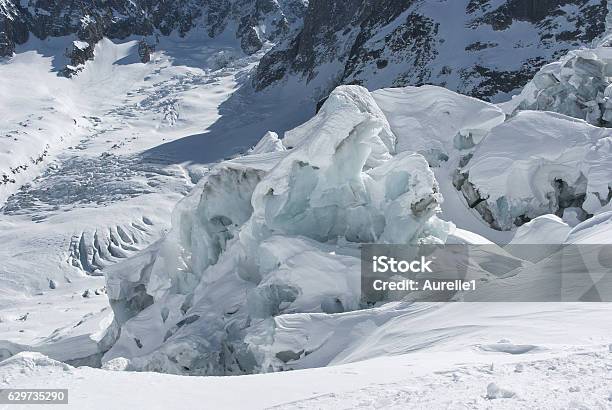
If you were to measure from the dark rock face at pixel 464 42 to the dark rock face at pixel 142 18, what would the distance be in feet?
131

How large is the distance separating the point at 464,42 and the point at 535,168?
44305 mm

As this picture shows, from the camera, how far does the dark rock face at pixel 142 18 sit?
10362cm

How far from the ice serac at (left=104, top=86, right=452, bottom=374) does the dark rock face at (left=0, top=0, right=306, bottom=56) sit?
91168mm

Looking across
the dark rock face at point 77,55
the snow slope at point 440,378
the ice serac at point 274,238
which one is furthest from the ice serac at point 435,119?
the dark rock face at point 77,55

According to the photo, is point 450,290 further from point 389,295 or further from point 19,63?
point 19,63

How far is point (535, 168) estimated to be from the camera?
2062 cm

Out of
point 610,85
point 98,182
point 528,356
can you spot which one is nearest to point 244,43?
point 98,182

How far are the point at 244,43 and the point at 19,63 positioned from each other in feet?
116

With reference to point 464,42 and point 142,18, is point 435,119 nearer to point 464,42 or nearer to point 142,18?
point 464,42

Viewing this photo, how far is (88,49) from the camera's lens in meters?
101

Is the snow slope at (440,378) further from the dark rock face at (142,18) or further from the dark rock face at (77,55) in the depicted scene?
the dark rock face at (142,18)

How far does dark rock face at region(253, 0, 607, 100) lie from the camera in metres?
57.2

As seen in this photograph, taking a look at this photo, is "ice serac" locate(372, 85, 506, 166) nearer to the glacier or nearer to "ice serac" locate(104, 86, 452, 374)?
the glacier

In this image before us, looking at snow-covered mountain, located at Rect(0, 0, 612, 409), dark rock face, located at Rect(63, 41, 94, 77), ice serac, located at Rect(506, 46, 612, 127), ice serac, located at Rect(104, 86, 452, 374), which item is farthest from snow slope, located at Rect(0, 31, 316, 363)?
ice serac, located at Rect(506, 46, 612, 127)
